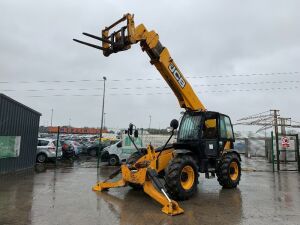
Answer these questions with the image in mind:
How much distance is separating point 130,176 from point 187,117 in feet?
10.1

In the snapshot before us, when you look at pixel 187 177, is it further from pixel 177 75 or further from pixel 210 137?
pixel 177 75

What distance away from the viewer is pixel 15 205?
7773 millimetres

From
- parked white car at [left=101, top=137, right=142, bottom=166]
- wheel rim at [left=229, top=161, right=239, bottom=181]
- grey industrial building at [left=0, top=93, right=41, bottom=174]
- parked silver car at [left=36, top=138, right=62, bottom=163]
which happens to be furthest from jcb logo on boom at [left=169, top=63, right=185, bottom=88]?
parked silver car at [left=36, top=138, right=62, bottom=163]

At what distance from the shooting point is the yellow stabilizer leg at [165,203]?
7.20m

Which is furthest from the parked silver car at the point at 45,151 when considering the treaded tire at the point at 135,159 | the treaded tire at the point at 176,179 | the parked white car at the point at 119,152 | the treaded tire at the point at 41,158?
the treaded tire at the point at 176,179

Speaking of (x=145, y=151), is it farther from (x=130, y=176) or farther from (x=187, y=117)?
(x=187, y=117)

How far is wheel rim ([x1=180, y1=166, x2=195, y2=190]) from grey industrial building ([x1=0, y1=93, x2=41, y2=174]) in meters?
8.94

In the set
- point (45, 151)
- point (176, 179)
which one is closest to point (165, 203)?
point (176, 179)

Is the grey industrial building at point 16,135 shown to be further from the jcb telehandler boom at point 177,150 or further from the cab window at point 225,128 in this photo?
the cab window at point 225,128

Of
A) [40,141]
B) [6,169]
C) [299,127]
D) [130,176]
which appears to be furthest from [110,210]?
[299,127]

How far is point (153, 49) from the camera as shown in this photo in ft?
31.2

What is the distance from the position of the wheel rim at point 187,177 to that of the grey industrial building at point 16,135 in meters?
8.94

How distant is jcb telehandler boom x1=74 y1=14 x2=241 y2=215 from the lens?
329 inches

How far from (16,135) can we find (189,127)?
9236 millimetres
